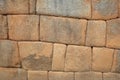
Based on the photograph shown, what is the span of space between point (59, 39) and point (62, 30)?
14 centimetres

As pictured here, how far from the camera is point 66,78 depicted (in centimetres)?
379

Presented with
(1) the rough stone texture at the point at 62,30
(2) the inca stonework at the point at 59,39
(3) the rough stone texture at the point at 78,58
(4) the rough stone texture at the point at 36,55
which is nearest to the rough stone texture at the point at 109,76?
(2) the inca stonework at the point at 59,39

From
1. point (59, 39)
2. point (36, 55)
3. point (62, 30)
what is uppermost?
point (62, 30)

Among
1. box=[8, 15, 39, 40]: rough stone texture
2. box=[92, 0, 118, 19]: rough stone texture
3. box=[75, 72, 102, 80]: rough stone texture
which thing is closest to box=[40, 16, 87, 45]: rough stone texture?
box=[8, 15, 39, 40]: rough stone texture

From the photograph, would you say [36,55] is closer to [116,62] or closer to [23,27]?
[23,27]

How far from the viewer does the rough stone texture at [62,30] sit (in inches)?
145

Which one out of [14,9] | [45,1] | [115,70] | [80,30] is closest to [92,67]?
[115,70]

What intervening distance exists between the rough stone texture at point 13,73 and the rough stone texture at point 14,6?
899 millimetres

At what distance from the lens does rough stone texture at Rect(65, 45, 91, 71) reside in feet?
12.3

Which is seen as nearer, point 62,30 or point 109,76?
point 62,30

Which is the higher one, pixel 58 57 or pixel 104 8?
pixel 104 8

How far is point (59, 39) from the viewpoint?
371 cm

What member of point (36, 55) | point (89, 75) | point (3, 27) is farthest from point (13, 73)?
point (89, 75)

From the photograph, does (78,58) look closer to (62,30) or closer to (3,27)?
(62,30)
